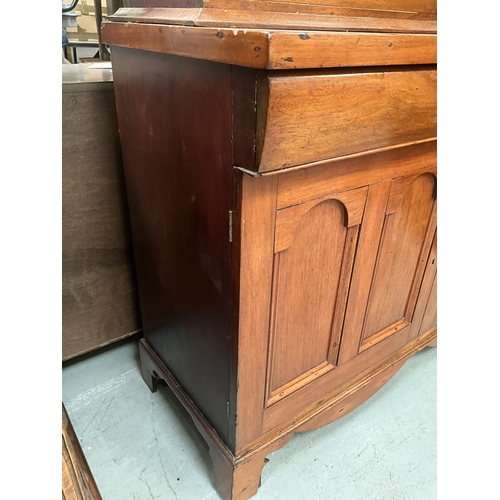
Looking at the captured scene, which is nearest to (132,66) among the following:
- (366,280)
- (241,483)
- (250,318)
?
(250,318)

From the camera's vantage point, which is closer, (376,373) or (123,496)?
(123,496)

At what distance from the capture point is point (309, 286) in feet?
3.15

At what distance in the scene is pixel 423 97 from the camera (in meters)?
0.83

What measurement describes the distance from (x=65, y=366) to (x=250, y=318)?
3.13 feet

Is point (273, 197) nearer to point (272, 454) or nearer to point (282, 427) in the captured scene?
point (282, 427)

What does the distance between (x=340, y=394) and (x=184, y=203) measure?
695mm

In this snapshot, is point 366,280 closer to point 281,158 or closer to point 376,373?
point 376,373

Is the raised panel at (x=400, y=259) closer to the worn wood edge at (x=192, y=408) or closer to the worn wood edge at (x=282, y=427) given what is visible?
the worn wood edge at (x=282, y=427)

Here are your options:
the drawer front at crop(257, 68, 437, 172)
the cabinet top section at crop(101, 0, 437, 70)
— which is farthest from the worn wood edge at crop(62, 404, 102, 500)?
the cabinet top section at crop(101, 0, 437, 70)

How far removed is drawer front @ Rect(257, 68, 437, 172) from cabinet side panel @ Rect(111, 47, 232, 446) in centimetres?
10

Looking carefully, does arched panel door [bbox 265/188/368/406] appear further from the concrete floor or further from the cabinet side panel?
the concrete floor

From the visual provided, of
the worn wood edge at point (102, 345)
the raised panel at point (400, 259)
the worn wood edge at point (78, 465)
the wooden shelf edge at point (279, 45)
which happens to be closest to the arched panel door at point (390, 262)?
the raised panel at point (400, 259)

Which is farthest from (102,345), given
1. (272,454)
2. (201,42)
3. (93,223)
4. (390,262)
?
(201,42)

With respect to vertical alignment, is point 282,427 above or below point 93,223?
below
